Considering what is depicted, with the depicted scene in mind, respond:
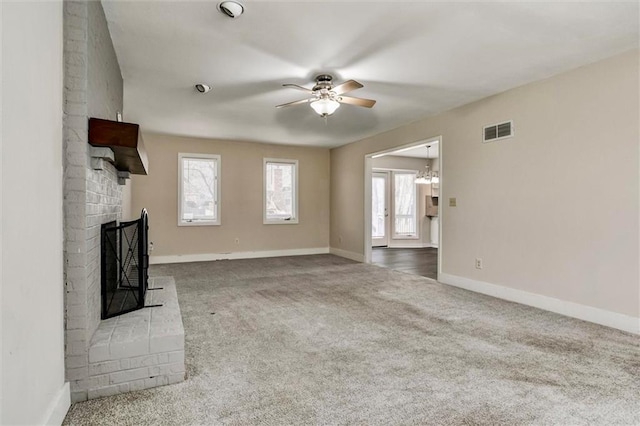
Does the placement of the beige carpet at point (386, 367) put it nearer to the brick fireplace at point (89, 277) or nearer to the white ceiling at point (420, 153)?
the brick fireplace at point (89, 277)

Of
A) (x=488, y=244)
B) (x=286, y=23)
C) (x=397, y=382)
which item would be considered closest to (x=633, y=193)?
(x=488, y=244)

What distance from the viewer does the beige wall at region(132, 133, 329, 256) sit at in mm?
6836

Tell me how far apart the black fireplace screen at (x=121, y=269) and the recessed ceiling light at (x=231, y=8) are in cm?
166

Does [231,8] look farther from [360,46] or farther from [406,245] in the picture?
[406,245]

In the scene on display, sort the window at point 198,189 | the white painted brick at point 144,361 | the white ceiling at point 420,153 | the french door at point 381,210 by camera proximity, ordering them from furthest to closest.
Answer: the french door at point 381,210 < the white ceiling at point 420,153 < the window at point 198,189 < the white painted brick at point 144,361

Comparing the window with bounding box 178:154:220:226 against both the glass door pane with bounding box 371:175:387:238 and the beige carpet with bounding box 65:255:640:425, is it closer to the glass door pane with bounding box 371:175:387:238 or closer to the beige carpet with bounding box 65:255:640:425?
the beige carpet with bounding box 65:255:640:425

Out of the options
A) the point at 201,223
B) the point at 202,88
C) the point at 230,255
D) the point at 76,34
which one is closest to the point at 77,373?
the point at 76,34

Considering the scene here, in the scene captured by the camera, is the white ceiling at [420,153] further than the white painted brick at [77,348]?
Yes

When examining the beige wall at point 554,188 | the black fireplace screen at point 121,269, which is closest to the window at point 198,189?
the black fireplace screen at point 121,269

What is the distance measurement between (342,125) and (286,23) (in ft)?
10.9

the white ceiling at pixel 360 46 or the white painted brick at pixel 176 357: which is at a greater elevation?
the white ceiling at pixel 360 46

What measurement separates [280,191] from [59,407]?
6.39m

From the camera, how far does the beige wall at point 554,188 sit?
322cm

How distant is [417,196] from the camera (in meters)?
10.0
